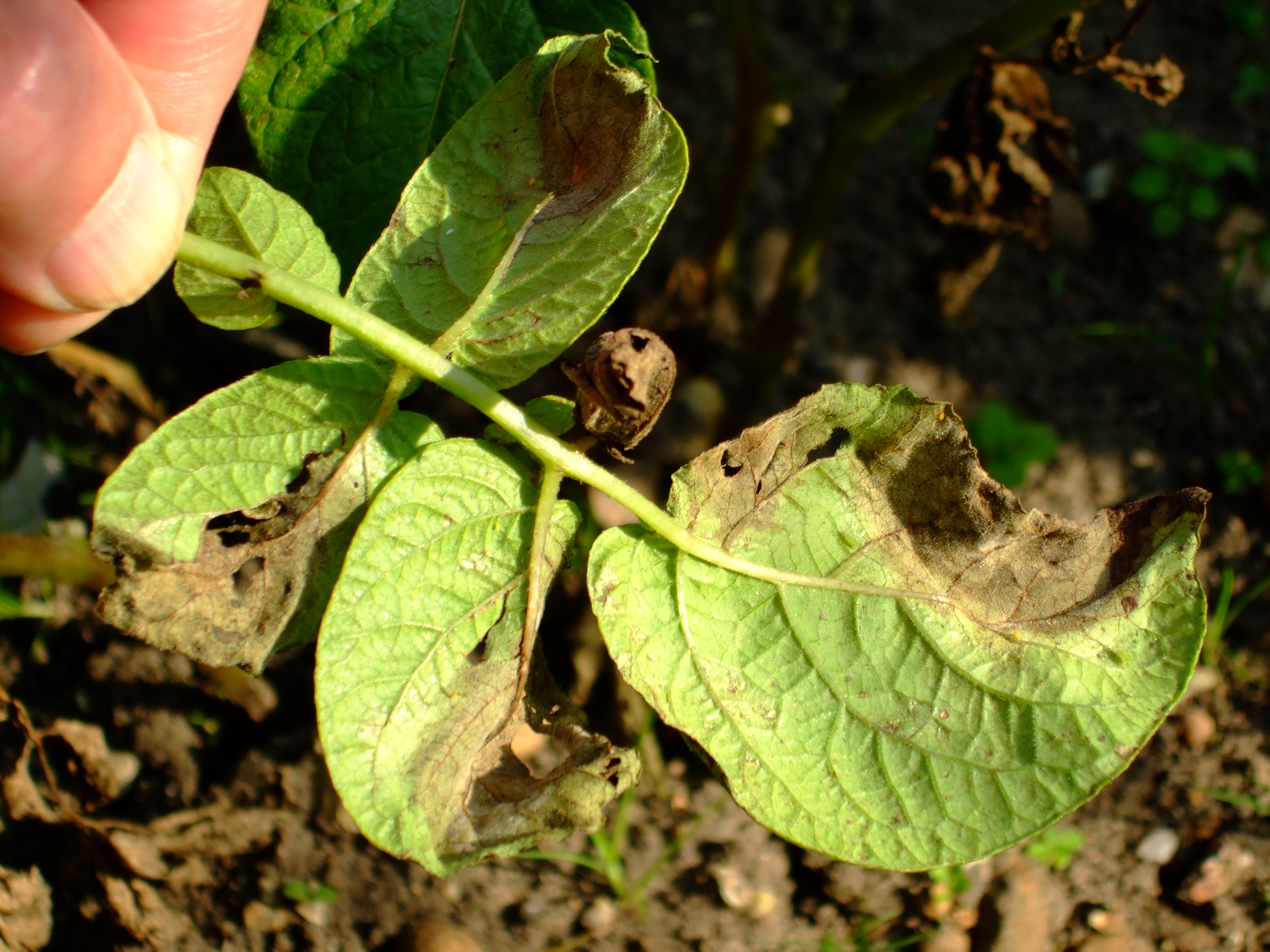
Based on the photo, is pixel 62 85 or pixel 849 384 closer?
pixel 62 85

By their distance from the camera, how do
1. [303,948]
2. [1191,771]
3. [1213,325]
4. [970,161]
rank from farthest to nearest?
[1213,325], [1191,771], [303,948], [970,161]

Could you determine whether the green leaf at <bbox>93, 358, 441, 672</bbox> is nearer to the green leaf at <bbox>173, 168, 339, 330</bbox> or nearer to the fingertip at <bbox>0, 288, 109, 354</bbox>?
the green leaf at <bbox>173, 168, 339, 330</bbox>

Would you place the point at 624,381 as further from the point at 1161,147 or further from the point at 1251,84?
the point at 1251,84

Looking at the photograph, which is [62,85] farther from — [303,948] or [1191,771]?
[1191,771]

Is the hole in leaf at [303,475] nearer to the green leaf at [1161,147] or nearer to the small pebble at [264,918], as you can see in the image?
the small pebble at [264,918]

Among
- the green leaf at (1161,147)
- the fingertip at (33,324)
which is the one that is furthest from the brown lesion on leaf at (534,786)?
the green leaf at (1161,147)

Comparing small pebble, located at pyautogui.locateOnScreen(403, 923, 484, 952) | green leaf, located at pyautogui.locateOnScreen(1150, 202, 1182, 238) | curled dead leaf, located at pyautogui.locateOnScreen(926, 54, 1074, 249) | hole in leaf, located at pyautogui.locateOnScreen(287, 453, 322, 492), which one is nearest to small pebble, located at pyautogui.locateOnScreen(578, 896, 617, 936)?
small pebble, located at pyautogui.locateOnScreen(403, 923, 484, 952)

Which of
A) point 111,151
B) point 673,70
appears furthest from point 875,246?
point 111,151
